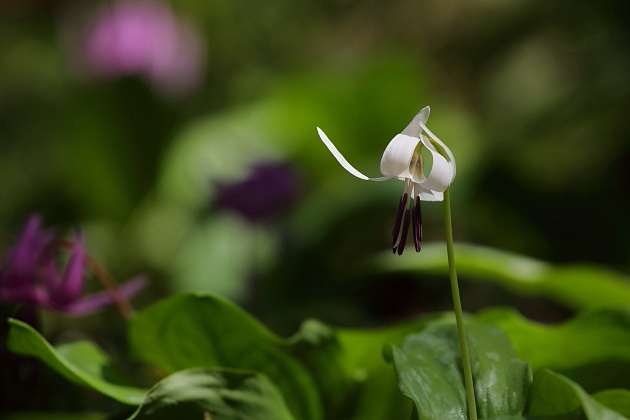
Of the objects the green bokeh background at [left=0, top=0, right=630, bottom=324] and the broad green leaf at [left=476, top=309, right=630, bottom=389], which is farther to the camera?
the green bokeh background at [left=0, top=0, right=630, bottom=324]

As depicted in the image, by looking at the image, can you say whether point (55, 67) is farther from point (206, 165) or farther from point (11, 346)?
point (11, 346)

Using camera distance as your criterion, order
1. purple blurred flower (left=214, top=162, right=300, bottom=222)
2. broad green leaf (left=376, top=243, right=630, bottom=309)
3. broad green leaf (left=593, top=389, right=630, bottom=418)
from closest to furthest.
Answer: broad green leaf (left=593, top=389, right=630, bottom=418) < broad green leaf (left=376, top=243, right=630, bottom=309) < purple blurred flower (left=214, top=162, right=300, bottom=222)

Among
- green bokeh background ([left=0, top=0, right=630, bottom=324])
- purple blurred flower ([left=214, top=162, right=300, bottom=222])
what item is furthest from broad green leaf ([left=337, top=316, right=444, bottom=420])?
purple blurred flower ([left=214, top=162, right=300, bottom=222])

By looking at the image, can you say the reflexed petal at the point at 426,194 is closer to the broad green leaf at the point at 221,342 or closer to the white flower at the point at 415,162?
the white flower at the point at 415,162

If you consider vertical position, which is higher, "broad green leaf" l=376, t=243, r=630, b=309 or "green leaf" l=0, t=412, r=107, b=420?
"broad green leaf" l=376, t=243, r=630, b=309

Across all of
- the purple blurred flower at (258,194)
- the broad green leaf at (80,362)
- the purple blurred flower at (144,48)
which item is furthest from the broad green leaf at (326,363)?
the purple blurred flower at (144,48)

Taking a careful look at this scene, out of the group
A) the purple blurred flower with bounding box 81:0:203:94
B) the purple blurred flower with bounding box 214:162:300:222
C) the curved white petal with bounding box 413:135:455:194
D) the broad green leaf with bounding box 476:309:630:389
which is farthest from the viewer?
the purple blurred flower with bounding box 81:0:203:94

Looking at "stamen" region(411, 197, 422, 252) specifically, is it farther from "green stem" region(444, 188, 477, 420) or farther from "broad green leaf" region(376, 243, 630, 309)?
"broad green leaf" region(376, 243, 630, 309)

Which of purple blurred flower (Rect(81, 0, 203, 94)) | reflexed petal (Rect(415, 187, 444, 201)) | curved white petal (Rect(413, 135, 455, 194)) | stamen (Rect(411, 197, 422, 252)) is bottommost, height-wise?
stamen (Rect(411, 197, 422, 252))
